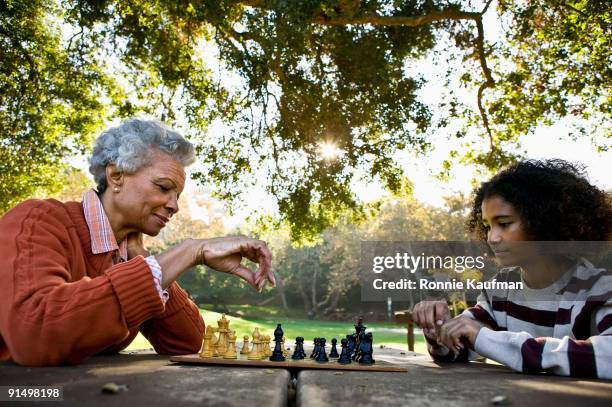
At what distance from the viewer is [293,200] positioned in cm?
1005

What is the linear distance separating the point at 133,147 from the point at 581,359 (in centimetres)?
234

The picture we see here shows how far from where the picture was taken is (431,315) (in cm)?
261

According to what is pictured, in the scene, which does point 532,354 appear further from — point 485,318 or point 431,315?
point 485,318

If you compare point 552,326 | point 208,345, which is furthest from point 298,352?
point 552,326

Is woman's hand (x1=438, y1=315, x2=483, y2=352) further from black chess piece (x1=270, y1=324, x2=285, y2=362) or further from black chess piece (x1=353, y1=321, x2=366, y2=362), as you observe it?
black chess piece (x1=270, y1=324, x2=285, y2=362)

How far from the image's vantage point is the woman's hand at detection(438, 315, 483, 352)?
2.35 metres

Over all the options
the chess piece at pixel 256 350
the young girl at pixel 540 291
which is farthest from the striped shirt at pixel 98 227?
the young girl at pixel 540 291

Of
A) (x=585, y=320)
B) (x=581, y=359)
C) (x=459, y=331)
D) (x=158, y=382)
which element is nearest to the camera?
(x=158, y=382)

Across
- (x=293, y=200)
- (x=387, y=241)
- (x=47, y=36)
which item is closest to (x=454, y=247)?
(x=387, y=241)

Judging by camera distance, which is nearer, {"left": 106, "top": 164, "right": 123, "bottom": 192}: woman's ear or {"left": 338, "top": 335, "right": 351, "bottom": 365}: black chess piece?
{"left": 338, "top": 335, "right": 351, "bottom": 365}: black chess piece

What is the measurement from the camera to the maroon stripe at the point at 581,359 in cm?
197

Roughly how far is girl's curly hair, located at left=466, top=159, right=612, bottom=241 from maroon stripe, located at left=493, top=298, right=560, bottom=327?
0.41m

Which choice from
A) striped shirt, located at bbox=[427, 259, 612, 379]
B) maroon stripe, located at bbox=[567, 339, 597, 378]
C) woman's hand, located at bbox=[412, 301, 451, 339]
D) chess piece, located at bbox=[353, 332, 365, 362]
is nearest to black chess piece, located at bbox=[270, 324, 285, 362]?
chess piece, located at bbox=[353, 332, 365, 362]

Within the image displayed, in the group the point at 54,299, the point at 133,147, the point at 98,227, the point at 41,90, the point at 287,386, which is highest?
the point at 41,90
